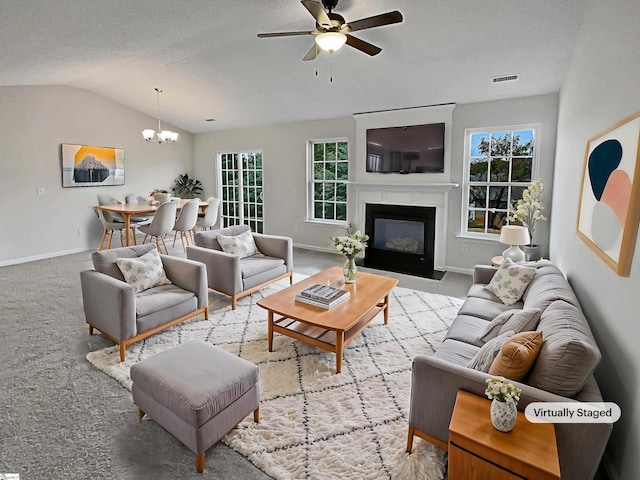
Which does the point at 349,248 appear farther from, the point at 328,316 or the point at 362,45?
the point at 362,45

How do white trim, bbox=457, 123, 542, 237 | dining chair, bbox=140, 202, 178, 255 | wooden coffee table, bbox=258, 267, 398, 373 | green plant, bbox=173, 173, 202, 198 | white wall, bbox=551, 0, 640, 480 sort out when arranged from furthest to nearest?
green plant, bbox=173, 173, 202, 198 → dining chair, bbox=140, 202, 178, 255 → white trim, bbox=457, 123, 542, 237 → wooden coffee table, bbox=258, 267, 398, 373 → white wall, bbox=551, 0, 640, 480

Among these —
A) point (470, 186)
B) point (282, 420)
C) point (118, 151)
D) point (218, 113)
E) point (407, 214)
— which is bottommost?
point (282, 420)

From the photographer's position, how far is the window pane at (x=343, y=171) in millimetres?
6501

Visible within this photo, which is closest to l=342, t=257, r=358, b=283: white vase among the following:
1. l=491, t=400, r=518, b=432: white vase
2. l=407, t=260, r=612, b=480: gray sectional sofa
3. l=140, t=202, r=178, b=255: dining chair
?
l=407, t=260, r=612, b=480: gray sectional sofa

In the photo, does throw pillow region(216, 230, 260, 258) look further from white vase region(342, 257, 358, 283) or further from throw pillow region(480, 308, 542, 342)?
throw pillow region(480, 308, 542, 342)

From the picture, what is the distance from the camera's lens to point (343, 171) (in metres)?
6.56

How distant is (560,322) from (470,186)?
3.78 meters

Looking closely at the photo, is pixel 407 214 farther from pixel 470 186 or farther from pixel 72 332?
pixel 72 332

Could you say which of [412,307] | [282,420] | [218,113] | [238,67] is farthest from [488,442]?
[218,113]

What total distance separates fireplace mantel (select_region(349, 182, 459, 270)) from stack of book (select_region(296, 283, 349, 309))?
2.87 metres

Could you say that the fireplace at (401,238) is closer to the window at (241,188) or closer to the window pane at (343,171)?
the window pane at (343,171)

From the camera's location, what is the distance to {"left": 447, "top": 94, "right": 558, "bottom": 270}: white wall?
179 inches

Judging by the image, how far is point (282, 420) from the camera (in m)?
2.14

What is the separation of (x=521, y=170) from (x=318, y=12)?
3.71 meters
